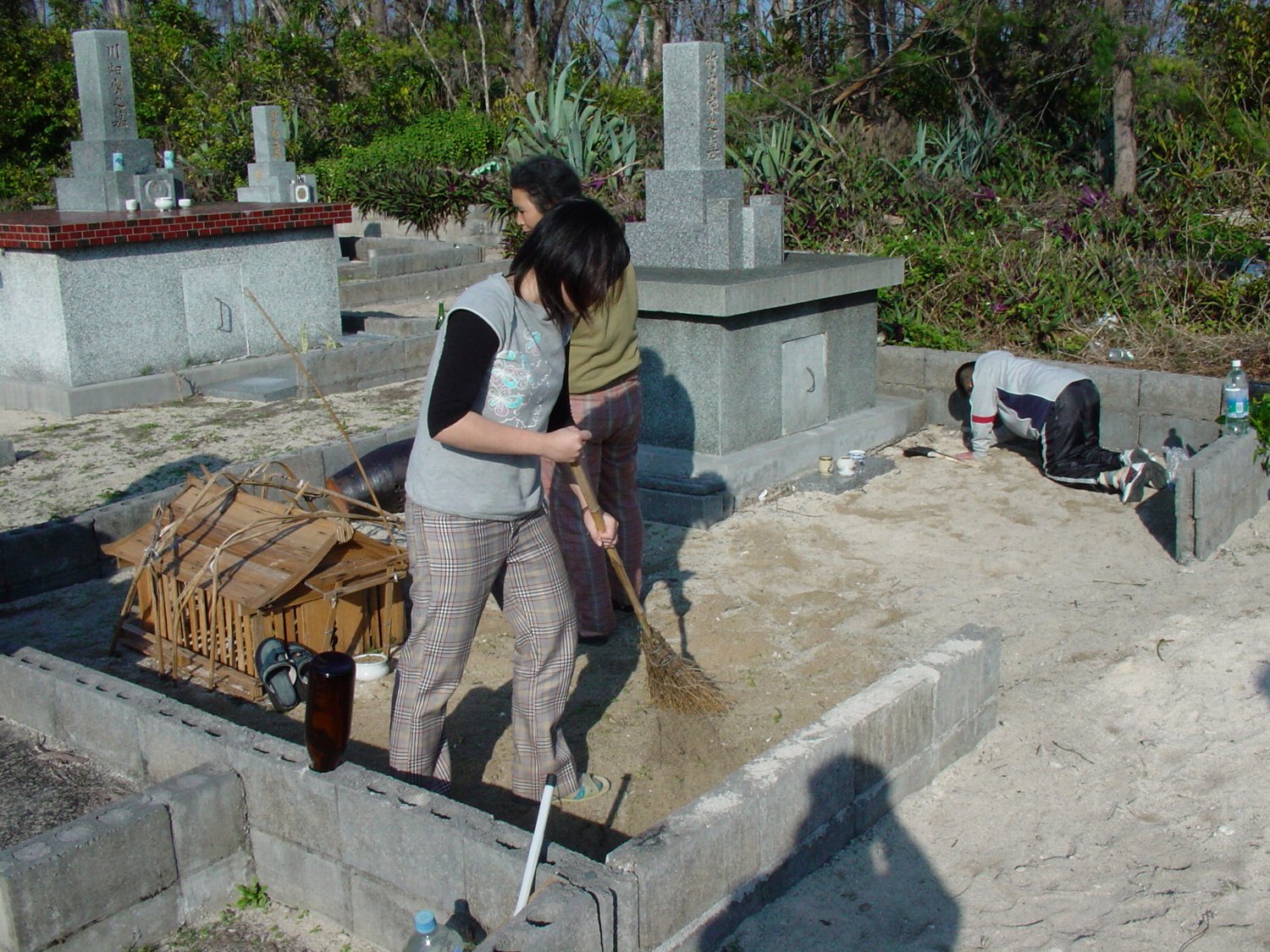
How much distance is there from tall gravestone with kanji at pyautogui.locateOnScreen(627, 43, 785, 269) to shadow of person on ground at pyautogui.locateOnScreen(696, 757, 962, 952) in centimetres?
422

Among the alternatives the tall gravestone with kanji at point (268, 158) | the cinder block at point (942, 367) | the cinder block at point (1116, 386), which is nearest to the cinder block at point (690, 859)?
the cinder block at point (1116, 386)

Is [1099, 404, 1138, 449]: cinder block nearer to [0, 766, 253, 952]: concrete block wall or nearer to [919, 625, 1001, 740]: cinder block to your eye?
[919, 625, 1001, 740]: cinder block

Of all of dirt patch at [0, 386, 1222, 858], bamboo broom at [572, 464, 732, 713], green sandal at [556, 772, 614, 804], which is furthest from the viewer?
bamboo broom at [572, 464, 732, 713]

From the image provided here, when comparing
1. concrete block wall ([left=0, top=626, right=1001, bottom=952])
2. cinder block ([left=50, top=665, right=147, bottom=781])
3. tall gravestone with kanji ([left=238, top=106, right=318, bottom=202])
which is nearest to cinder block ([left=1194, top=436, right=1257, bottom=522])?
concrete block wall ([left=0, top=626, right=1001, bottom=952])

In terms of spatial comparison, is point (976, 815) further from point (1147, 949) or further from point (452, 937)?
point (452, 937)

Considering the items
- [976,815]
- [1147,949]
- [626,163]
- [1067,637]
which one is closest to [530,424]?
[976,815]

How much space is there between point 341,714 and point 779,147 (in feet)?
32.0

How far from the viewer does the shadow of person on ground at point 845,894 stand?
2902mm

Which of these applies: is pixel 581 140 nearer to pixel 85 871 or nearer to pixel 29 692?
pixel 29 692

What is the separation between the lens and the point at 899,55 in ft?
50.2

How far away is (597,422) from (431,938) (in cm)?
230

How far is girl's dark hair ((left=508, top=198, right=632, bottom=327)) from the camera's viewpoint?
307 cm

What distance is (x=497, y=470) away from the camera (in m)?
3.11

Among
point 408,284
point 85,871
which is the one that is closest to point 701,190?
point 85,871
